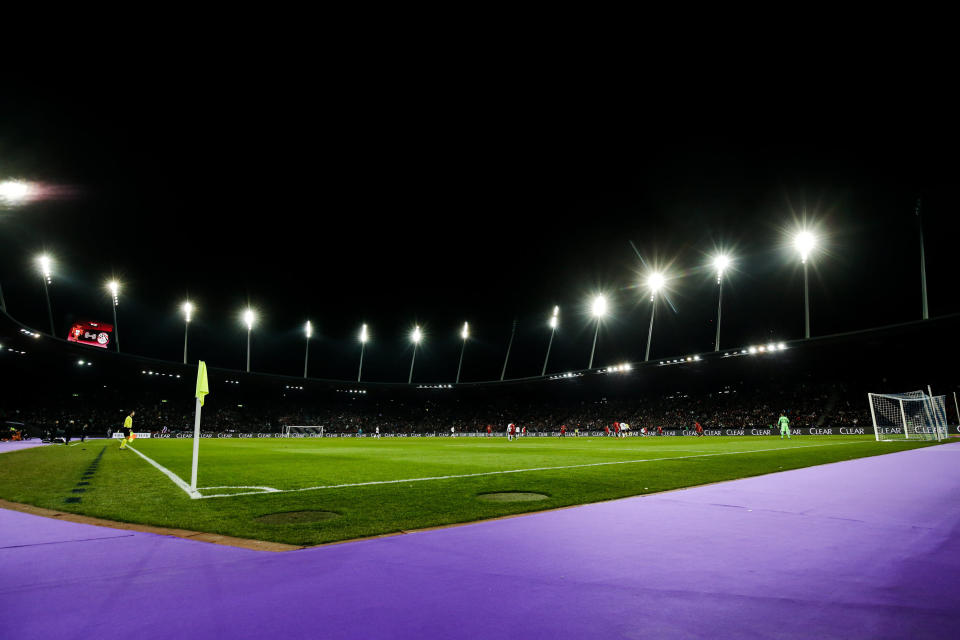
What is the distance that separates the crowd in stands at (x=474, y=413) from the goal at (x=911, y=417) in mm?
3295

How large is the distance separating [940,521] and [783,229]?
36281 mm

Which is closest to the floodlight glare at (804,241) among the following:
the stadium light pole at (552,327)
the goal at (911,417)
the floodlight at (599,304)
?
the goal at (911,417)

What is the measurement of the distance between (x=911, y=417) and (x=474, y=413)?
56870 millimetres

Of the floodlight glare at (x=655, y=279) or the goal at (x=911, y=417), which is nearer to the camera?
the goal at (x=911, y=417)

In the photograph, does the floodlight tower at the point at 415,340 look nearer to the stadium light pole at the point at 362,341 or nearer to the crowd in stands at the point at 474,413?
the stadium light pole at the point at 362,341

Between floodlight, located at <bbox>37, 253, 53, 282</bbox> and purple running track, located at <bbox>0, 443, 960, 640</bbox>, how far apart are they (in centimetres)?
4285

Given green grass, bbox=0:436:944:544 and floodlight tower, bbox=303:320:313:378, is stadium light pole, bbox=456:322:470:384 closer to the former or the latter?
floodlight tower, bbox=303:320:313:378

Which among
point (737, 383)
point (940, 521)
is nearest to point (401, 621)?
point (940, 521)

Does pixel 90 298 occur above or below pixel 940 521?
above

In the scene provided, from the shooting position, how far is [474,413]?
7756cm

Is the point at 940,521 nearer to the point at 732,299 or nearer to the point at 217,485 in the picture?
the point at 217,485

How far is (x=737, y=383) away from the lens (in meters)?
53.6

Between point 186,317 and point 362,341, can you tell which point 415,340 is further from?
point 186,317

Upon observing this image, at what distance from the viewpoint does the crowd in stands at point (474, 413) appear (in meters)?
45.2
